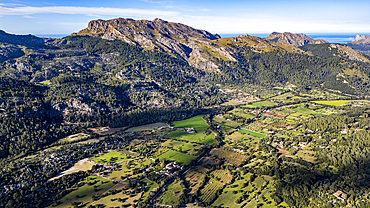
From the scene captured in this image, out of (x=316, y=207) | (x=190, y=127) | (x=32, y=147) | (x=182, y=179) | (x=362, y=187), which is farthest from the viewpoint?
(x=190, y=127)

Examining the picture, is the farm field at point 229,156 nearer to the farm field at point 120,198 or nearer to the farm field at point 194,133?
the farm field at point 194,133

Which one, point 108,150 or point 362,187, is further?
point 108,150

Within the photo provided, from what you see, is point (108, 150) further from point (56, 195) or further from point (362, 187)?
point (362, 187)

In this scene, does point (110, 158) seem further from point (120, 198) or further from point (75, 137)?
point (75, 137)

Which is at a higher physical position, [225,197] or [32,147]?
[32,147]

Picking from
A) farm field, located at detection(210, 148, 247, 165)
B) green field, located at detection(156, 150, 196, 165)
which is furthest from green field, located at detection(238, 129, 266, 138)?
green field, located at detection(156, 150, 196, 165)

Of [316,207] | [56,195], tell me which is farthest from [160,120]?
[316,207]
